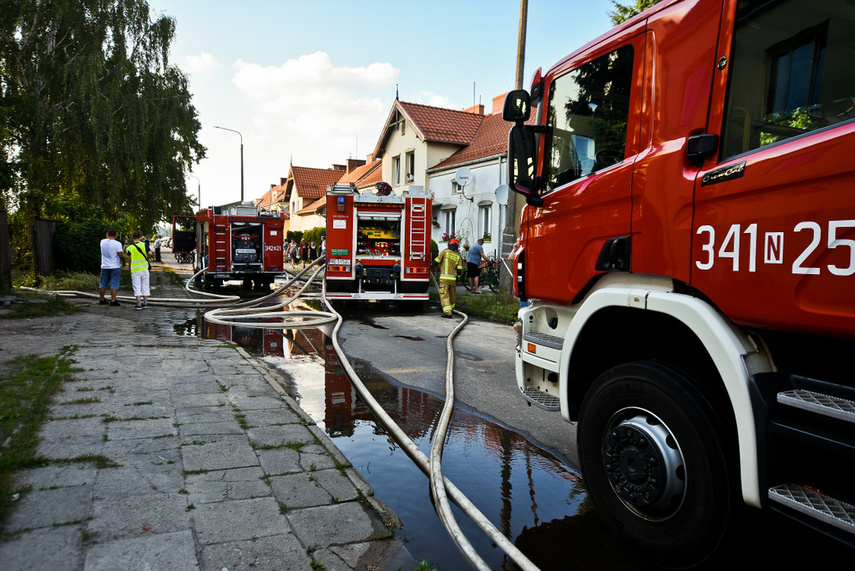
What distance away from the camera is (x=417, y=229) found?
43.3 feet

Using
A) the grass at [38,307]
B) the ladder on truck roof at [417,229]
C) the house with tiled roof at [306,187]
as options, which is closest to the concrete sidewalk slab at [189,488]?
the grass at [38,307]

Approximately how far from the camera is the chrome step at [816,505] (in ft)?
5.99

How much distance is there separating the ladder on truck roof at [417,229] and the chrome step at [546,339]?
9394 mm

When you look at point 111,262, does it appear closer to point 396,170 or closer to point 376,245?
point 376,245

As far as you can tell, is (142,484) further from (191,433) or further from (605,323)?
(605,323)

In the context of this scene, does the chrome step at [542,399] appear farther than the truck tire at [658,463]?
Yes

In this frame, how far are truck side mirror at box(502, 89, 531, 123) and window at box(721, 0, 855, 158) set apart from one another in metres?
1.37

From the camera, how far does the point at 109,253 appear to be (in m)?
11.4

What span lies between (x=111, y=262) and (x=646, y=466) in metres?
11.7

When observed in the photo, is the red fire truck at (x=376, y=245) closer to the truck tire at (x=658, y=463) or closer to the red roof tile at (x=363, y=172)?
the truck tire at (x=658, y=463)

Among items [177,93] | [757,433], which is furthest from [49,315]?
[177,93]

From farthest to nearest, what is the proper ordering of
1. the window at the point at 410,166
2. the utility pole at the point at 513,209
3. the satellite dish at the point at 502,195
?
the window at the point at 410,166 → the satellite dish at the point at 502,195 → the utility pole at the point at 513,209

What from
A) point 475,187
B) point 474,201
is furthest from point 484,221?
point 475,187

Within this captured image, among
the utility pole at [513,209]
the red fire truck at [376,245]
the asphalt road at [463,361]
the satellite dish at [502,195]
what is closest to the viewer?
the asphalt road at [463,361]
